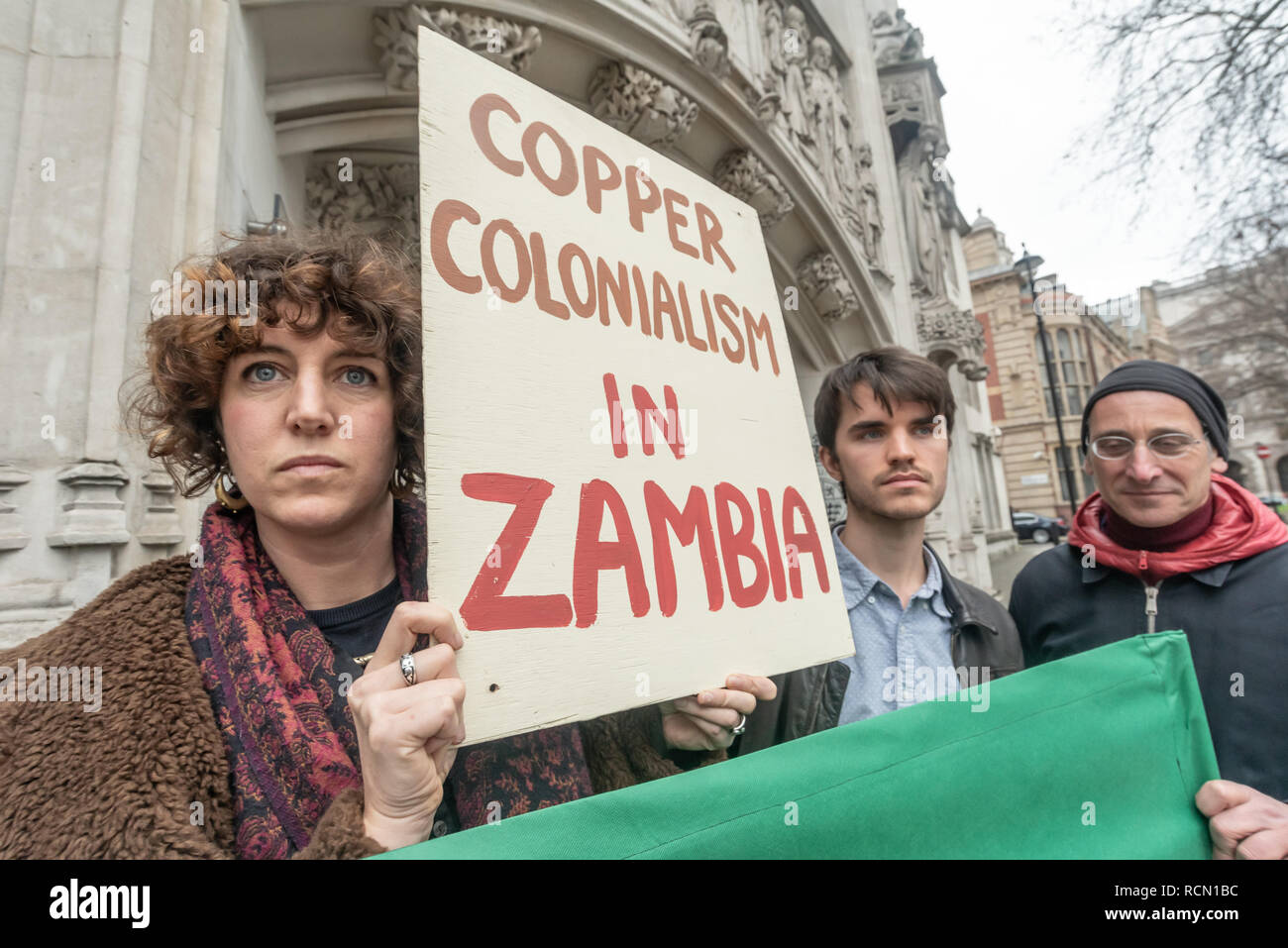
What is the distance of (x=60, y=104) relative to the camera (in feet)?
6.74

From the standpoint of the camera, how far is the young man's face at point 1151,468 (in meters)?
1.60

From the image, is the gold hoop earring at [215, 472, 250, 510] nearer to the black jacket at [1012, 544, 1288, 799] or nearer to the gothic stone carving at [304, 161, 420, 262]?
the black jacket at [1012, 544, 1288, 799]

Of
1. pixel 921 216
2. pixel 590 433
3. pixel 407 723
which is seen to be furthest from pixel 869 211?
pixel 407 723

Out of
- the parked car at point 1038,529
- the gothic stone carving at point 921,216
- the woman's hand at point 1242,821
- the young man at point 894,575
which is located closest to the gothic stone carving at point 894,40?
the gothic stone carving at point 921,216

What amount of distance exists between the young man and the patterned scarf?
0.68 m

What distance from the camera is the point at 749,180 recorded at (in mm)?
5508

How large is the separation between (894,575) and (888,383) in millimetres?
521

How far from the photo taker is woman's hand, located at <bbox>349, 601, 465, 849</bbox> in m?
0.74
